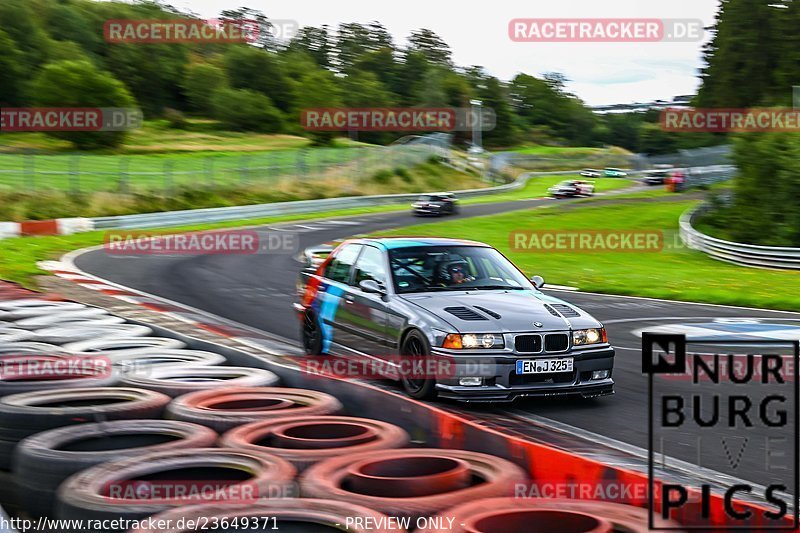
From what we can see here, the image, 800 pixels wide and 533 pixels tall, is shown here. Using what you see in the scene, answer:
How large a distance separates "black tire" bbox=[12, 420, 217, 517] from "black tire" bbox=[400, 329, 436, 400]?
243 centimetres

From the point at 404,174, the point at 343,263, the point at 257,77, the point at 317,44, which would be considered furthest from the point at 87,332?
the point at 317,44

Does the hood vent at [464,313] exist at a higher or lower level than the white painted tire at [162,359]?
higher

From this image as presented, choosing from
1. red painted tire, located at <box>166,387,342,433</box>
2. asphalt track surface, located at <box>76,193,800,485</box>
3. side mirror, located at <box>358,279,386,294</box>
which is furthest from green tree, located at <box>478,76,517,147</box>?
red painted tire, located at <box>166,387,342,433</box>

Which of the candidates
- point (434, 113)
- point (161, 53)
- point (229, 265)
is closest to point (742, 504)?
point (229, 265)

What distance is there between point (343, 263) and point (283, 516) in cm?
574

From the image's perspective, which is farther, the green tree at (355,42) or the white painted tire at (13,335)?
the green tree at (355,42)

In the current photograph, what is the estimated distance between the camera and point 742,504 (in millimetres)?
3795

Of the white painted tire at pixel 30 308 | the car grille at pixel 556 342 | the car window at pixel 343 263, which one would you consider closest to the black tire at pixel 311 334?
the car window at pixel 343 263

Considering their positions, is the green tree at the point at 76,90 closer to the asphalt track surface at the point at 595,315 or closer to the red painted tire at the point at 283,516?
the asphalt track surface at the point at 595,315

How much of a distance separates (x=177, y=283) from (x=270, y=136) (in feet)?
220

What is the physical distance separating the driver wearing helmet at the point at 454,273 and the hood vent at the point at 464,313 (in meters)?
0.74

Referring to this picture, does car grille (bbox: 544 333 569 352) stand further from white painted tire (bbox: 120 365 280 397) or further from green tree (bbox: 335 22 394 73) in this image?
green tree (bbox: 335 22 394 73)

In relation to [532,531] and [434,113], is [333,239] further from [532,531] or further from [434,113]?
[434,113]

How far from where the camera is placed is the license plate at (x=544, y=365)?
24.6 ft
